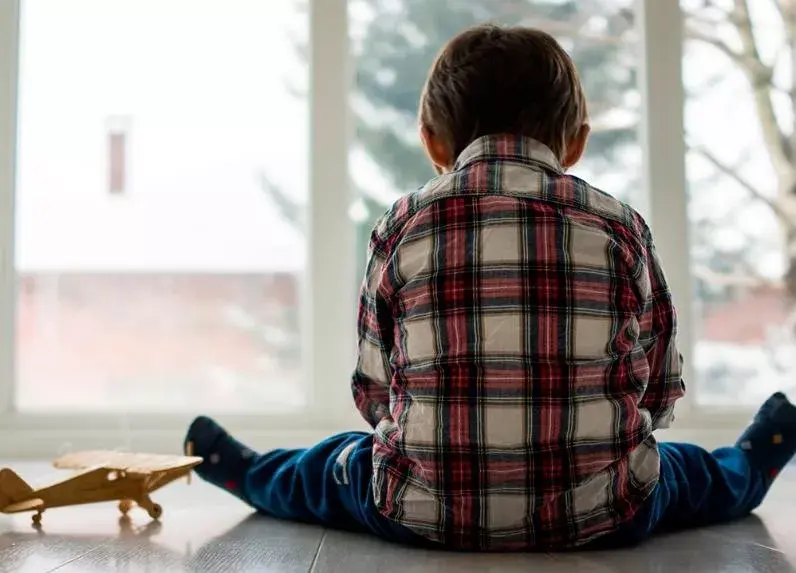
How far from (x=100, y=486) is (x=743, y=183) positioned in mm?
1360

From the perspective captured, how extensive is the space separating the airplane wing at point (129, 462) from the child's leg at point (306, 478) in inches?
1.9

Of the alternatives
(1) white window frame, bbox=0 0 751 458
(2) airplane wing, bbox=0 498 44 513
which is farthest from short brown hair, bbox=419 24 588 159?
(1) white window frame, bbox=0 0 751 458

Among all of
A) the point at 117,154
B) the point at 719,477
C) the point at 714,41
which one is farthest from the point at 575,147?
the point at 117,154

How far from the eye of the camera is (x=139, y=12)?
1964 mm

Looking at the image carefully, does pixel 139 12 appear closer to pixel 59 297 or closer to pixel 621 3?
→ pixel 59 297

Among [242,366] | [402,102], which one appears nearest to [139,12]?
[402,102]

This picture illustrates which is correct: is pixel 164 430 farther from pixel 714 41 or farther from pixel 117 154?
pixel 714 41

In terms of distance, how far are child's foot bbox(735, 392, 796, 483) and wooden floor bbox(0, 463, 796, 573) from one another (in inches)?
2.6

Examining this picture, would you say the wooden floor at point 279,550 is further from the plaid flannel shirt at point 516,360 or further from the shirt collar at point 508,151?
the shirt collar at point 508,151

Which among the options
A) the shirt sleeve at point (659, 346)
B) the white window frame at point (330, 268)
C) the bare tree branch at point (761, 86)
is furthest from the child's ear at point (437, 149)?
the bare tree branch at point (761, 86)

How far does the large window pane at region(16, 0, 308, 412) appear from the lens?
1.92m

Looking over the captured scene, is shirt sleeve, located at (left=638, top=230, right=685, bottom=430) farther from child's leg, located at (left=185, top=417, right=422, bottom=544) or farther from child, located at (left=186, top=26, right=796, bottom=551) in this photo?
child's leg, located at (left=185, top=417, right=422, bottom=544)

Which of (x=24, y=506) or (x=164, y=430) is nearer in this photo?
(x=24, y=506)

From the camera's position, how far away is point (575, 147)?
43.7 inches
